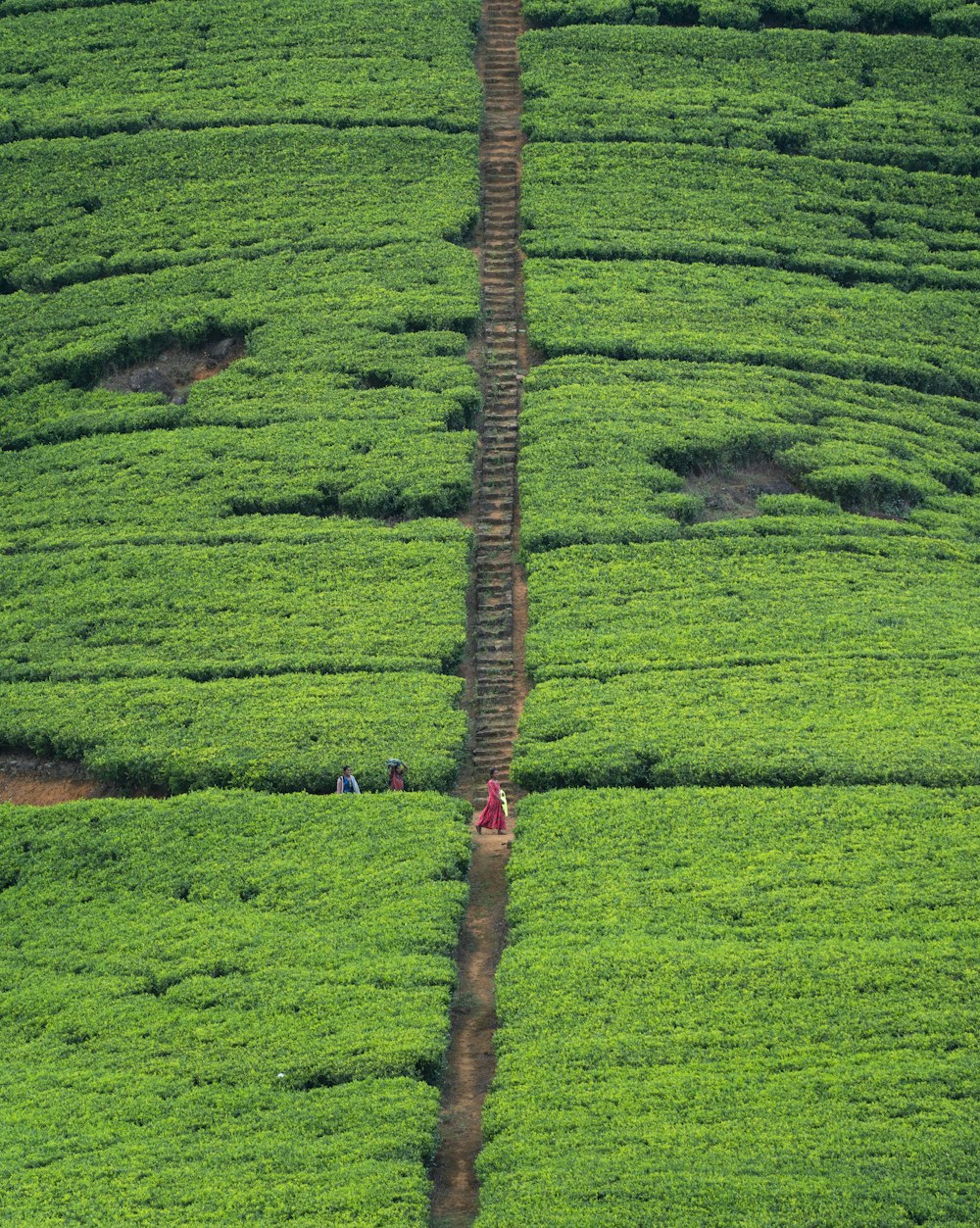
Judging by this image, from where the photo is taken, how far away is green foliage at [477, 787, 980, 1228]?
1060 inches

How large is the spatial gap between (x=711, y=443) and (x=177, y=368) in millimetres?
16360

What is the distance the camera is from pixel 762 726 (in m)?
37.6

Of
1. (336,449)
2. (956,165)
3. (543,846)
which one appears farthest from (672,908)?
(956,165)

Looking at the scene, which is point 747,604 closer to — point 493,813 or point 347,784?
point 493,813

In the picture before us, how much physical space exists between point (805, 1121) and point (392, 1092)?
6762 mm

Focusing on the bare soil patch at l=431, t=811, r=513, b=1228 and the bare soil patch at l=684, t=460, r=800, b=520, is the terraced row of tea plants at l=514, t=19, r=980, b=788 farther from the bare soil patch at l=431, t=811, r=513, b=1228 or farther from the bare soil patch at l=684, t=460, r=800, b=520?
the bare soil patch at l=431, t=811, r=513, b=1228

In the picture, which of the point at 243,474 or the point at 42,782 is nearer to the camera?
the point at 42,782

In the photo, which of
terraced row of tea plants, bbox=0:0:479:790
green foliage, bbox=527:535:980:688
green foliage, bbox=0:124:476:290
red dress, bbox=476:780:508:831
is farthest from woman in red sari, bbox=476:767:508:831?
green foliage, bbox=0:124:476:290

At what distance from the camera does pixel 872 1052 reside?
95.9 feet

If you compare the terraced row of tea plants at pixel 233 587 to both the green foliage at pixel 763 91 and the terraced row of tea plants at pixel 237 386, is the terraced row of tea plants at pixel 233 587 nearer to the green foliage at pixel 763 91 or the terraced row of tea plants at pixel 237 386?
the terraced row of tea plants at pixel 237 386

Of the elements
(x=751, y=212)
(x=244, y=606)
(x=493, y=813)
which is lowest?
(x=493, y=813)

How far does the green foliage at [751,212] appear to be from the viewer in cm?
5472

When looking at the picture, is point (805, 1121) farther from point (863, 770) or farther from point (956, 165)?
point (956, 165)

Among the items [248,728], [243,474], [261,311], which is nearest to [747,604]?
[248,728]
